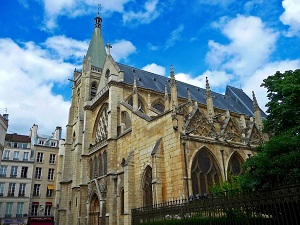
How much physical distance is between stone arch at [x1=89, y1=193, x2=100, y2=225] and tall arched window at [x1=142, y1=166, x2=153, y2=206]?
21.4 feet

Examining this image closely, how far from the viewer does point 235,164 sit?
15055mm

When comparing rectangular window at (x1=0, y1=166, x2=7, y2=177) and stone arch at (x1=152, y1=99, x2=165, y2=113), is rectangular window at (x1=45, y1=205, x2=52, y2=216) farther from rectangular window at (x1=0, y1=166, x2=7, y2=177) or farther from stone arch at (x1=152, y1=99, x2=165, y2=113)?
stone arch at (x1=152, y1=99, x2=165, y2=113)

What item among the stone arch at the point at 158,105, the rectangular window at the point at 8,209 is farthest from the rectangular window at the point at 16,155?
the stone arch at the point at 158,105

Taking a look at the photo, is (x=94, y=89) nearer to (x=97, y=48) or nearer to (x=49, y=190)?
(x=97, y=48)

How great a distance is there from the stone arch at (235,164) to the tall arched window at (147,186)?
4081mm

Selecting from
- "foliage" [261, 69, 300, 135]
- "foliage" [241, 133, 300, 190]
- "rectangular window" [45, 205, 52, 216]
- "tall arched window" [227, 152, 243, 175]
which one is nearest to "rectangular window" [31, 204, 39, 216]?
"rectangular window" [45, 205, 52, 216]

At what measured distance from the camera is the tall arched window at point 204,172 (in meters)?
13.0

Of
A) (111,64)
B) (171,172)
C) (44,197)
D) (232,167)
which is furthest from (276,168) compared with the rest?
(44,197)

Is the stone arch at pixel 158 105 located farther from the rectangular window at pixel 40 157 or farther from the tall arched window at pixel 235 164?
the rectangular window at pixel 40 157

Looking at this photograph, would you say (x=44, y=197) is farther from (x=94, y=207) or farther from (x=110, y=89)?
(x=110, y=89)

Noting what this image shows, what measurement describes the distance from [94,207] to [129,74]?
1146cm

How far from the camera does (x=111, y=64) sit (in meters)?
23.5

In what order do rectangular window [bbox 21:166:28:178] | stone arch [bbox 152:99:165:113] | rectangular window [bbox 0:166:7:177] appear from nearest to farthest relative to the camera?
stone arch [bbox 152:99:165:113] → rectangular window [bbox 0:166:7:177] → rectangular window [bbox 21:166:28:178]

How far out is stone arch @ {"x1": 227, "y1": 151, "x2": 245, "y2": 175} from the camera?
47.9 ft
